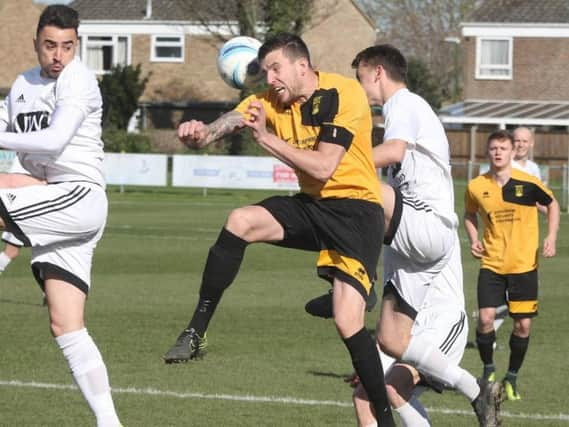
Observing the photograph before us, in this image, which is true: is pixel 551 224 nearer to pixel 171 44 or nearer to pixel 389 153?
pixel 389 153

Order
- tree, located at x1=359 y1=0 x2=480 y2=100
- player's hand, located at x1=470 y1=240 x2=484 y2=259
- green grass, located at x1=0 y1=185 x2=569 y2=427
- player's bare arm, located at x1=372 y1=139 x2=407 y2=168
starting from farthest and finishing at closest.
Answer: tree, located at x1=359 y1=0 x2=480 y2=100, player's hand, located at x1=470 y1=240 x2=484 y2=259, green grass, located at x1=0 y1=185 x2=569 y2=427, player's bare arm, located at x1=372 y1=139 x2=407 y2=168

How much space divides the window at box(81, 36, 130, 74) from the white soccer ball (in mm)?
60913

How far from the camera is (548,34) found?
199 ft

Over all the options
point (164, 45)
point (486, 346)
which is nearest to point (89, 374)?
A: point (486, 346)

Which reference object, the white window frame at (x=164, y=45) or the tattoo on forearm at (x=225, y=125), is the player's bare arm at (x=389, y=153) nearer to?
the tattoo on forearm at (x=225, y=125)

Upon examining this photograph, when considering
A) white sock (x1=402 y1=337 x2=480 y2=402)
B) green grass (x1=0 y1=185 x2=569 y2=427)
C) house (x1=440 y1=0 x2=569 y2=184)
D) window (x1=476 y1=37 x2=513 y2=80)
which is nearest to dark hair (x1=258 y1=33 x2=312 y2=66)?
white sock (x1=402 y1=337 x2=480 y2=402)

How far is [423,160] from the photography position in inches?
324

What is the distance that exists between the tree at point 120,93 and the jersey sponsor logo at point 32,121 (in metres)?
51.3

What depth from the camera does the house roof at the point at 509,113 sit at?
5659 cm

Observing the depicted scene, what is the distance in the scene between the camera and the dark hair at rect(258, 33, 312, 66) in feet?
24.9

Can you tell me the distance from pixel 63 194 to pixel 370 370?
195cm

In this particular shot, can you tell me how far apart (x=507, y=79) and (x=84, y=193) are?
54737mm

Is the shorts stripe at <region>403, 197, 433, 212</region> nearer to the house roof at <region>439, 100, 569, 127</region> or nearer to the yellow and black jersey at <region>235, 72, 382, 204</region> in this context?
the yellow and black jersey at <region>235, 72, 382, 204</region>

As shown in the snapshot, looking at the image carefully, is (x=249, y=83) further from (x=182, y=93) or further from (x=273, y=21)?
(x=182, y=93)
